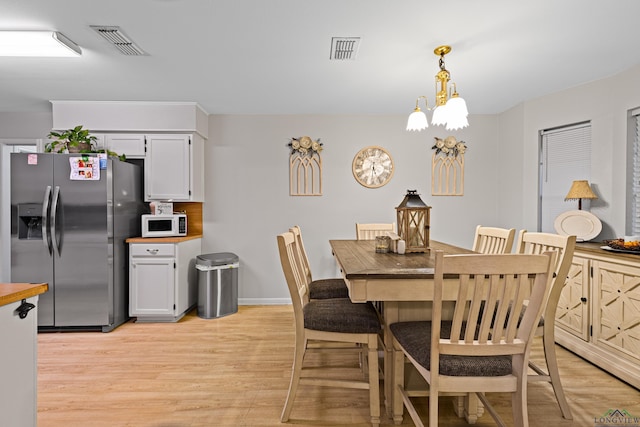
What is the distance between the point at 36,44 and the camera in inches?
93.1

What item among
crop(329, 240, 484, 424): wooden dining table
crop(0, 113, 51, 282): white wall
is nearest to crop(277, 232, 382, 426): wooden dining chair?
crop(329, 240, 484, 424): wooden dining table

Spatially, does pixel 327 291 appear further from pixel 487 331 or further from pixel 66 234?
pixel 66 234

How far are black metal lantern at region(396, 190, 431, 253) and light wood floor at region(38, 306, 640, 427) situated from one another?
99 cm

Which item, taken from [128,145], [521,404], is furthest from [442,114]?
[128,145]

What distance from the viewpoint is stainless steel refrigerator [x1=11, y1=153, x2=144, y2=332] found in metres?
3.14

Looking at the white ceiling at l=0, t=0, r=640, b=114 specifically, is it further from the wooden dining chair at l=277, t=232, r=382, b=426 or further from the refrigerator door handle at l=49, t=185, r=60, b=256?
the wooden dining chair at l=277, t=232, r=382, b=426

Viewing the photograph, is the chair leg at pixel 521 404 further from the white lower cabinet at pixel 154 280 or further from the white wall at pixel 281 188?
the white lower cabinet at pixel 154 280

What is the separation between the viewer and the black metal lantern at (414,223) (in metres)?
2.17

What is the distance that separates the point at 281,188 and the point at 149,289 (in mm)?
1868

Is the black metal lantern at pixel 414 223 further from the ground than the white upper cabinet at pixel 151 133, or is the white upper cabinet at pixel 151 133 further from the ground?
the white upper cabinet at pixel 151 133

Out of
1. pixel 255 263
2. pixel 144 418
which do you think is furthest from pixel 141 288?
pixel 144 418

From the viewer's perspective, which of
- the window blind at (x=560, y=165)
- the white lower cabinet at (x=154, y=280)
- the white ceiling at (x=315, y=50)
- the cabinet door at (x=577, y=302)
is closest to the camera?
the white ceiling at (x=315, y=50)

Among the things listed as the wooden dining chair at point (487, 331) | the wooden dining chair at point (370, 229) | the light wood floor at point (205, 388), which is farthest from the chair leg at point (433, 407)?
the wooden dining chair at point (370, 229)

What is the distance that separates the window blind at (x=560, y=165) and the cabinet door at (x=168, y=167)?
3.97 m
